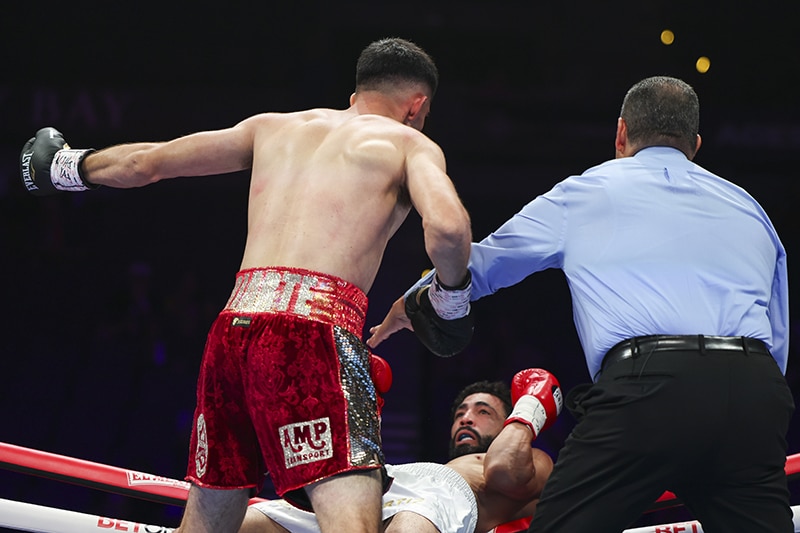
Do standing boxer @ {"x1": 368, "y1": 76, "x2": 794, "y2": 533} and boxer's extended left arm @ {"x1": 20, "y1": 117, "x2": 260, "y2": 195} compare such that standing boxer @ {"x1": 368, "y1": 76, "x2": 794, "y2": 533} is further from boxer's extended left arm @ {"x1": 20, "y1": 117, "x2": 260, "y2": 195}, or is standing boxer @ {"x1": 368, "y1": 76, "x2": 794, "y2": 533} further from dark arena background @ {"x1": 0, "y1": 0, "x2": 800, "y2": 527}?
dark arena background @ {"x1": 0, "y1": 0, "x2": 800, "y2": 527}

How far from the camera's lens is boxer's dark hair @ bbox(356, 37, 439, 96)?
277 cm

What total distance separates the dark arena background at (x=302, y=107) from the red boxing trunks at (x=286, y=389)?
4.73 meters

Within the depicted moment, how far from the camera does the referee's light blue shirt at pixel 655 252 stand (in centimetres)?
Result: 226

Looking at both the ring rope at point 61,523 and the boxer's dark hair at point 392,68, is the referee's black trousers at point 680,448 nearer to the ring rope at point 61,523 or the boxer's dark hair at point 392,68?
the ring rope at point 61,523

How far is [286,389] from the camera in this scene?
2.17m

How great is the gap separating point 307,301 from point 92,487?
1.28m

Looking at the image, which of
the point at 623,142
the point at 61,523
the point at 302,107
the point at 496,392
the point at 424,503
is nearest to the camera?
the point at 623,142

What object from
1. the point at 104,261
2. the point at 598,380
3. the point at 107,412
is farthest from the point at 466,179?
the point at 598,380

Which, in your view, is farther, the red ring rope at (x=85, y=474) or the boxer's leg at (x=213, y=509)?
the red ring rope at (x=85, y=474)

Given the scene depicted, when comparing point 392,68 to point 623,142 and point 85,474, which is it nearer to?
point 623,142

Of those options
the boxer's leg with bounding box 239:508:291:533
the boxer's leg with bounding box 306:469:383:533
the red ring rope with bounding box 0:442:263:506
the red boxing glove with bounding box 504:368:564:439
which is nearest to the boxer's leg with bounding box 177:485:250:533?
the boxer's leg with bounding box 306:469:383:533

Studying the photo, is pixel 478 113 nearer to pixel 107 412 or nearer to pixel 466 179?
pixel 466 179

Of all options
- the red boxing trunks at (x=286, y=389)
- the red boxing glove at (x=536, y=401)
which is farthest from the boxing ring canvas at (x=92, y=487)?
the red boxing trunks at (x=286, y=389)

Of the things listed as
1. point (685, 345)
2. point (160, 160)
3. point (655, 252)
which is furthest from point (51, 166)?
point (685, 345)
